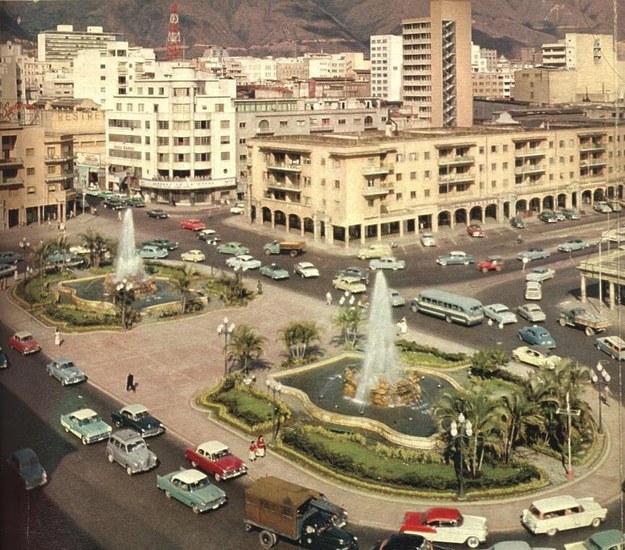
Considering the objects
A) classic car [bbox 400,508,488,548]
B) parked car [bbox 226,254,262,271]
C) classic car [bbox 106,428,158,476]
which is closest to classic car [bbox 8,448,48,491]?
classic car [bbox 106,428,158,476]

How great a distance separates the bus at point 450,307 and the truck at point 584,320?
493 cm

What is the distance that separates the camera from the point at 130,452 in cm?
3322

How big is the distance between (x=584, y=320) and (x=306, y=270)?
21587 mm

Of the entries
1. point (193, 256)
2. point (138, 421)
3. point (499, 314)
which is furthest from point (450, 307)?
point (193, 256)

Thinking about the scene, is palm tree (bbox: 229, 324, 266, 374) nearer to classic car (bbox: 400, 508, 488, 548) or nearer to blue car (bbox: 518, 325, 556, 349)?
blue car (bbox: 518, 325, 556, 349)

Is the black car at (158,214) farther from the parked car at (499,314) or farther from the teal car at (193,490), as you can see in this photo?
the teal car at (193,490)

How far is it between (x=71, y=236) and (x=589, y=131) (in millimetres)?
55849

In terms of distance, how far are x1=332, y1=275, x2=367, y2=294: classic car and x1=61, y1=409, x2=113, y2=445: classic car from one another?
2654cm

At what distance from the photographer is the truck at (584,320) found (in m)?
50.4

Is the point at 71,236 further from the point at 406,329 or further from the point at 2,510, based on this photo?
the point at 2,510

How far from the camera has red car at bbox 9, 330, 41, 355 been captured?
156 feet

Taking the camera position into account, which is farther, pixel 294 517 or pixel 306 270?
pixel 306 270

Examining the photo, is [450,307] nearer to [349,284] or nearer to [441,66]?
[349,284]

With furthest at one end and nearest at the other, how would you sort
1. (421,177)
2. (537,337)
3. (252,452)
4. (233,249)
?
(421,177) → (233,249) → (537,337) → (252,452)
